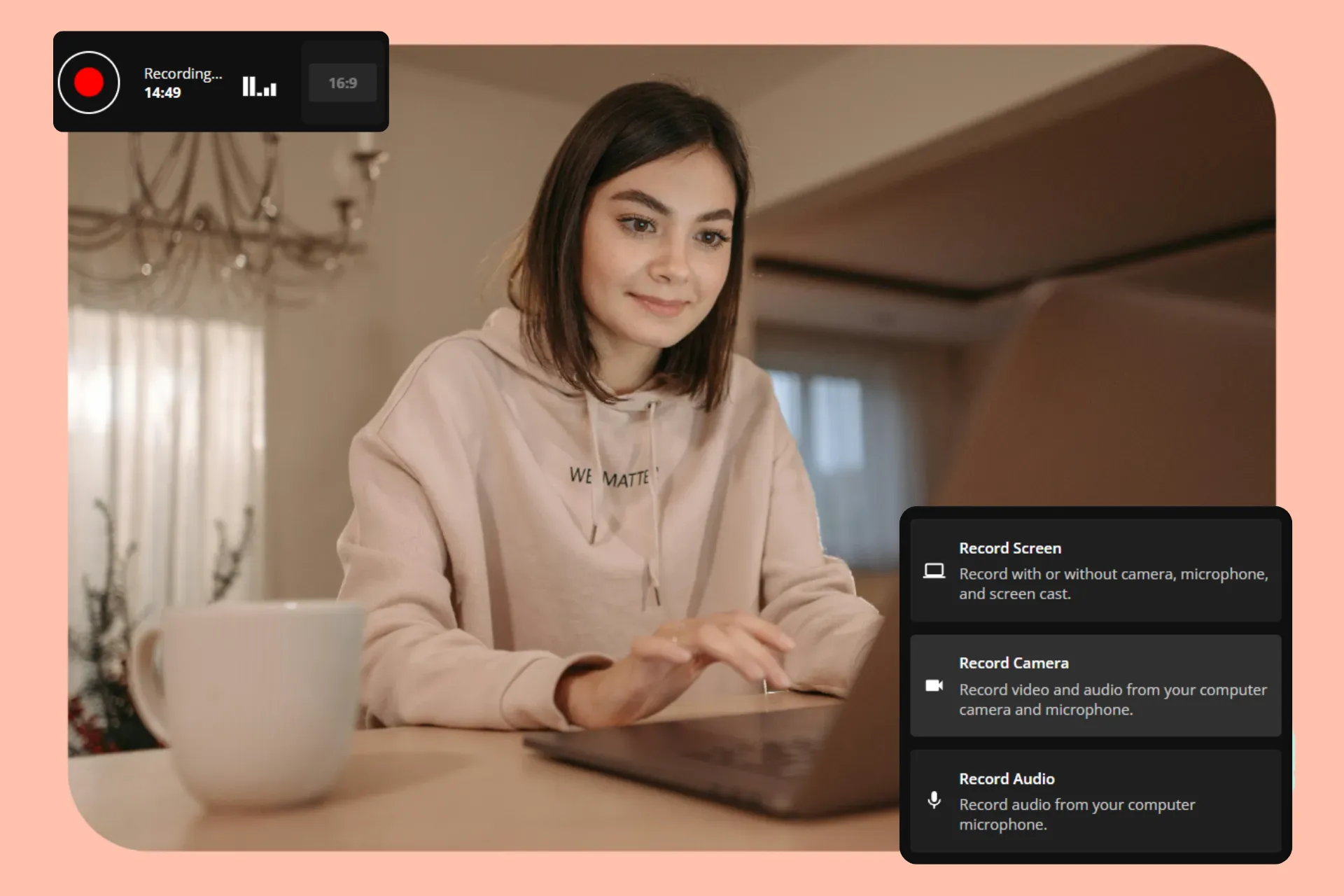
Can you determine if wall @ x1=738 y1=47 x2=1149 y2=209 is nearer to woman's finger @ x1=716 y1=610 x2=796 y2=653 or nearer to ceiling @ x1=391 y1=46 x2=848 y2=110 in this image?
ceiling @ x1=391 y1=46 x2=848 y2=110

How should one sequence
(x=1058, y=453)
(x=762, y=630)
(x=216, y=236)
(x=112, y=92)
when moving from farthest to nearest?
(x=216, y=236) < (x=112, y=92) < (x=762, y=630) < (x=1058, y=453)

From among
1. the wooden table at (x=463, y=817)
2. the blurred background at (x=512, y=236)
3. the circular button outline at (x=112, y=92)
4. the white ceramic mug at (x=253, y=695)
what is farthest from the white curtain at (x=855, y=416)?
the circular button outline at (x=112, y=92)

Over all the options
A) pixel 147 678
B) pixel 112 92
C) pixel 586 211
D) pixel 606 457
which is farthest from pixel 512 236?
pixel 147 678

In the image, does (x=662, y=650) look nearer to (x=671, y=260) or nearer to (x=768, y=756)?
(x=768, y=756)

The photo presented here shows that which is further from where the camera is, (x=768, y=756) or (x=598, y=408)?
(x=598, y=408)

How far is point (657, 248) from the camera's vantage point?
739 millimetres

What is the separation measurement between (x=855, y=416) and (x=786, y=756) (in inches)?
11.6

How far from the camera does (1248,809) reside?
0.57 meters

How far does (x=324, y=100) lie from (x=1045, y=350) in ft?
1.73

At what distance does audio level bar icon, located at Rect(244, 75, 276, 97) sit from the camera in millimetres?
727

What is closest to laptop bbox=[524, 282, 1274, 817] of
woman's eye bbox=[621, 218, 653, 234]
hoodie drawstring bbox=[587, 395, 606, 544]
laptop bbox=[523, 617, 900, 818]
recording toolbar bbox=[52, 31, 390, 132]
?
laptop bbox=[523, 617, 900, 818]

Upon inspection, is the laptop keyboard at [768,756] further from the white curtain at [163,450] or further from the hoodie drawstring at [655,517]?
the white curtain at [163,450]

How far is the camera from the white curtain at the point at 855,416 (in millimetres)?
720

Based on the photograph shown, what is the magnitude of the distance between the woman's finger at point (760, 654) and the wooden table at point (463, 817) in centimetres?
7
